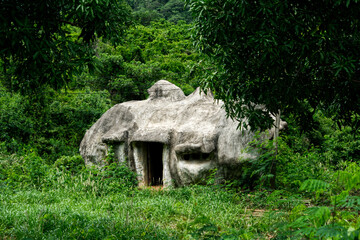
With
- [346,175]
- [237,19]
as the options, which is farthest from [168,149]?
[346,175]

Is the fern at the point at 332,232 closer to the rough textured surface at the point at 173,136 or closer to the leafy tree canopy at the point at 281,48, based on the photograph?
the leafy tree canopy at the point at 281,48

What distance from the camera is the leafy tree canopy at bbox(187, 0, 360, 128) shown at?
5.21m

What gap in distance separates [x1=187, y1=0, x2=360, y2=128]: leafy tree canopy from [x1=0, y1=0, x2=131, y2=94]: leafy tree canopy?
165cm

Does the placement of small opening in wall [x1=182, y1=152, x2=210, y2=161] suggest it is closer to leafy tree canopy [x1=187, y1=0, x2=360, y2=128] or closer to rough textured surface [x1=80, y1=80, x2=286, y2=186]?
rough textured surface [x1=80, y1=80, x2=286, y2=186]

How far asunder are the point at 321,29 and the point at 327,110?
216 centimetres

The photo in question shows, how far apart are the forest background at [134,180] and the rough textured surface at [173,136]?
0.63 meters

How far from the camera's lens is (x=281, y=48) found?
528cm

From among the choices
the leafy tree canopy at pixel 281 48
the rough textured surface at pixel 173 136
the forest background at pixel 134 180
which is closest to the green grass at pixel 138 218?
the forest background at pixel 134 180

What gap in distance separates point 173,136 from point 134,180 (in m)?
2.38

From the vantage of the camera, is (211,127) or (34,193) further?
(211,127)

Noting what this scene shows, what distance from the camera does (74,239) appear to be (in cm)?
505

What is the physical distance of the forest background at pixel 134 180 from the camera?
17.4 feet

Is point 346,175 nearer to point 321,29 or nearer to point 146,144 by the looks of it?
point 321,29

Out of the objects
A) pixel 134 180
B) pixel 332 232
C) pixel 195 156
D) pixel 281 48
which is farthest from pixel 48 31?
pixel 134 180
